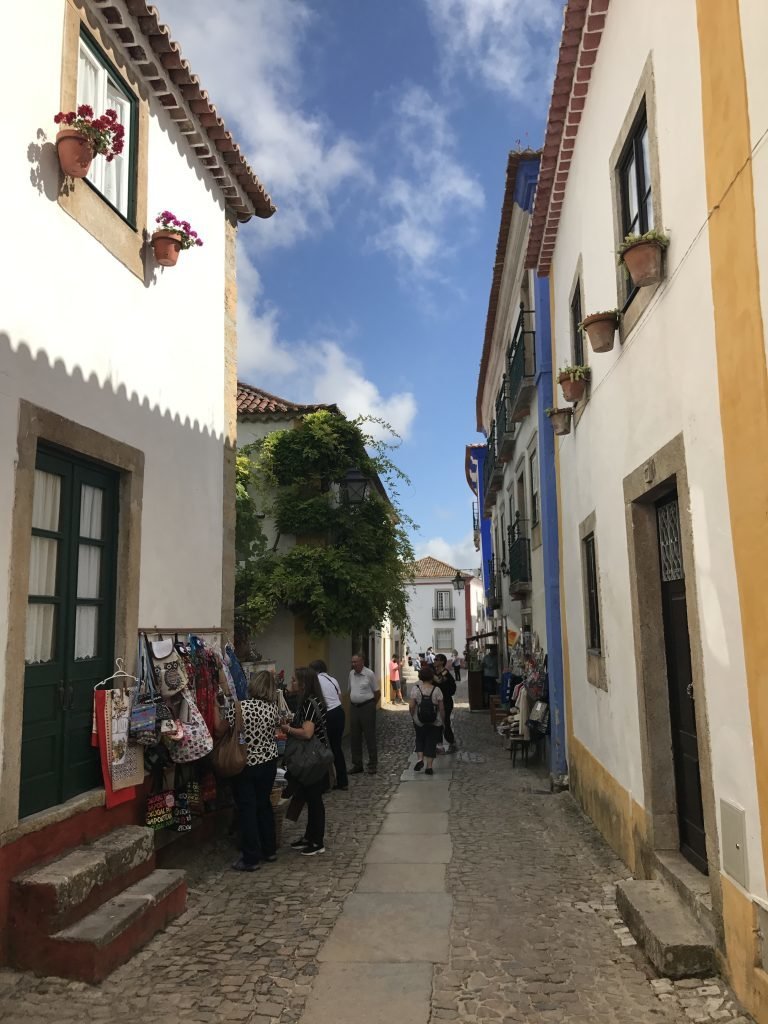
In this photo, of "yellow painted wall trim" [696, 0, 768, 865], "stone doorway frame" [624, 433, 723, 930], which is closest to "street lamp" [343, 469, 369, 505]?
"stone doorway frame" [624, 433, 723, 930]

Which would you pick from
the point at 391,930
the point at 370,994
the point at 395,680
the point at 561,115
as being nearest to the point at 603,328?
the point at 561,115

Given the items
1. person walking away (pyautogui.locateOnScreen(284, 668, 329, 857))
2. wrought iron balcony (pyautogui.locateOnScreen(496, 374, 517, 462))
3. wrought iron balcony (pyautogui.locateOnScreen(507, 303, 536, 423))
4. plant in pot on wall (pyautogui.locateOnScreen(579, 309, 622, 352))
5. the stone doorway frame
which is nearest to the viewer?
the stone doorway frame

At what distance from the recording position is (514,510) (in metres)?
16.2

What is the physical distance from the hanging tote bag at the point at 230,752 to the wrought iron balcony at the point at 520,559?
8728mm

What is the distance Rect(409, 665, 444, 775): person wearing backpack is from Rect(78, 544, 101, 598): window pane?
586 cm

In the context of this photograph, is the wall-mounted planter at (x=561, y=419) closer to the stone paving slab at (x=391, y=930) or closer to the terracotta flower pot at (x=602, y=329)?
the terracotta flower pot at (x=602, y=329)

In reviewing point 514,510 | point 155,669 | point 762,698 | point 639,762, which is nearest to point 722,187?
point 762,698

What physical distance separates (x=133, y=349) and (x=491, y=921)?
4617 mm

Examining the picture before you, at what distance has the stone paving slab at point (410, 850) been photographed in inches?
261

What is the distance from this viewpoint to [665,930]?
13.8 ft

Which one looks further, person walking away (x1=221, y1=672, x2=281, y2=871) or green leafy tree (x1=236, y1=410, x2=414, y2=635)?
green leafy tree (x1=236, y1=410, x2=414, y2=635)

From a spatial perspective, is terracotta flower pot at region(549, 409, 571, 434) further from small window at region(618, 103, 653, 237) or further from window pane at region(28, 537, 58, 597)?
window pane at region(28, 537, 58, 597)

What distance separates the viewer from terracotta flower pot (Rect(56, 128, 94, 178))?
16.2 ft

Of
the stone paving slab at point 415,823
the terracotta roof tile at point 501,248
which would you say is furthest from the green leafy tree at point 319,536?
the stone paving slab at point 415,823
